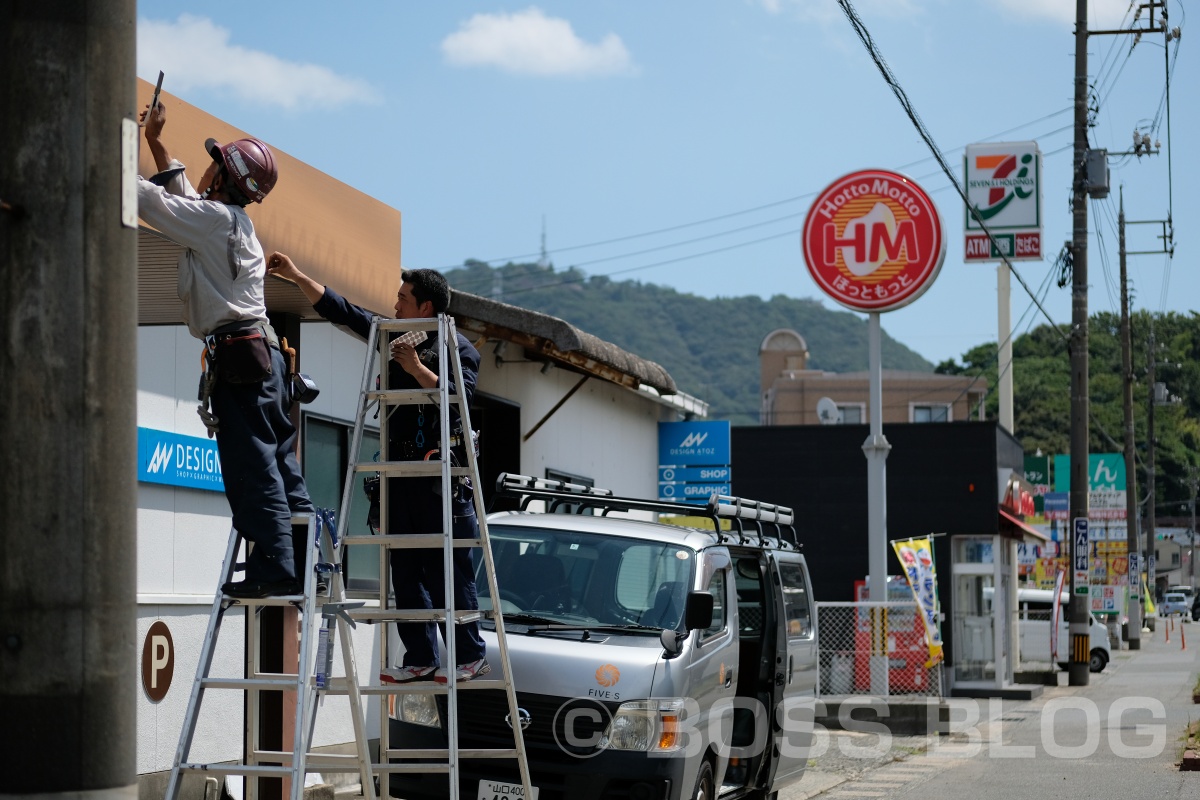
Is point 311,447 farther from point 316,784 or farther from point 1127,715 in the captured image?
point 1127,715

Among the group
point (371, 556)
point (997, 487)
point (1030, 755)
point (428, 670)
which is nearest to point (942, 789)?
point (1030, 755)

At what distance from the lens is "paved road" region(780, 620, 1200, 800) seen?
43.1 ft

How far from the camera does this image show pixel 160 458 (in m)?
9.65

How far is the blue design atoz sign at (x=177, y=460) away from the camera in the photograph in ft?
31.2

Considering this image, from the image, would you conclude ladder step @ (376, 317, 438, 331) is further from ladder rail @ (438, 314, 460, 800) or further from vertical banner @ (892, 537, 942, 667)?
vertical banner @ (892, 537, 942, 667)

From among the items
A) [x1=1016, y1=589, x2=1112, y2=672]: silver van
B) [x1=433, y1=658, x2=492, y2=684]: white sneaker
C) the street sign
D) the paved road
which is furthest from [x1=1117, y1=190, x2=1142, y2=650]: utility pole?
[x1=433, y1=658, x2=492, y2=684]: white sneaker

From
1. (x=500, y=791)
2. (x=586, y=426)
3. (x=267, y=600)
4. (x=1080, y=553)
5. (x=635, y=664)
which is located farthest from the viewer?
(x=1080, y=553)

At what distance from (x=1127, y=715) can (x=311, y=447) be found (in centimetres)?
1448

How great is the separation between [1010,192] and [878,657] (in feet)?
66.8

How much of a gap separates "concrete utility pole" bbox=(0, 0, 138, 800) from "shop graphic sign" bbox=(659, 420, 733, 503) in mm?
17542

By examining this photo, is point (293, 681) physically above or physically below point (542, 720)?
above

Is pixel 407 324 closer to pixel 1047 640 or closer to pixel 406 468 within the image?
pixel 406 468

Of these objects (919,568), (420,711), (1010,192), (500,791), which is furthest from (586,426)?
(1010,192)

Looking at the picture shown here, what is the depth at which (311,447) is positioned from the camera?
11891 millimetres
